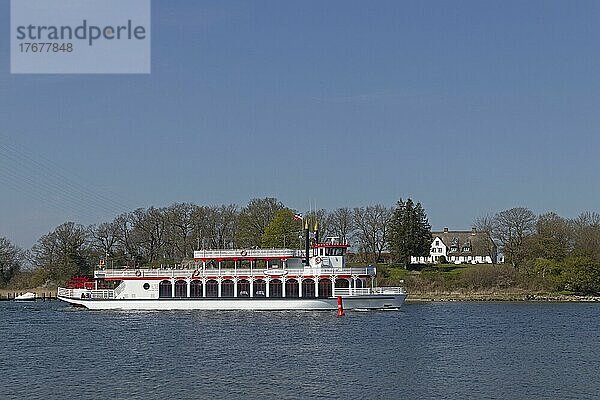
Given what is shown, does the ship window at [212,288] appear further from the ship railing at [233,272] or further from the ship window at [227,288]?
the ship railing at [233,272]

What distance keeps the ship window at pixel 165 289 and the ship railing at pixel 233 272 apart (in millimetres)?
640

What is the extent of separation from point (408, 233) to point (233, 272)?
44.5m

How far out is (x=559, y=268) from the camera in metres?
91.3

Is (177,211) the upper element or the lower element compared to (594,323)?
upper

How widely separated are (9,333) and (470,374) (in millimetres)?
31049

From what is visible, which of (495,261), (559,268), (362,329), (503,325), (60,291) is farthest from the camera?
(495,261)

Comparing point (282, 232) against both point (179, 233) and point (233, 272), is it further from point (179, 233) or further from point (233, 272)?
point (233, 272)

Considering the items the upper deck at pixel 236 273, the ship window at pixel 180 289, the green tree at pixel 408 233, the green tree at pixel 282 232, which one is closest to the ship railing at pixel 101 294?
the upper deck at pixel 236 273

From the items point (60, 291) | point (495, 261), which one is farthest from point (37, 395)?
point (495, 261)

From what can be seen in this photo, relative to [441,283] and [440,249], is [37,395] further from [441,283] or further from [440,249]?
[440,249]

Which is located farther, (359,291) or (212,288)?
(212,288)

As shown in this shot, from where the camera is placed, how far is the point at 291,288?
6638 cm

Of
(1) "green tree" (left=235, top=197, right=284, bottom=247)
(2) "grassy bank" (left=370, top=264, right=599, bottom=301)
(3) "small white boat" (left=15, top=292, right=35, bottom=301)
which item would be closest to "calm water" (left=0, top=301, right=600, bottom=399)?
(2) "grassy bank" (left=370, top=264, right=599, bottom=301)

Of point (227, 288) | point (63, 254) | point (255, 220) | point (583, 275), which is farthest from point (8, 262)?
point (583, 275)
